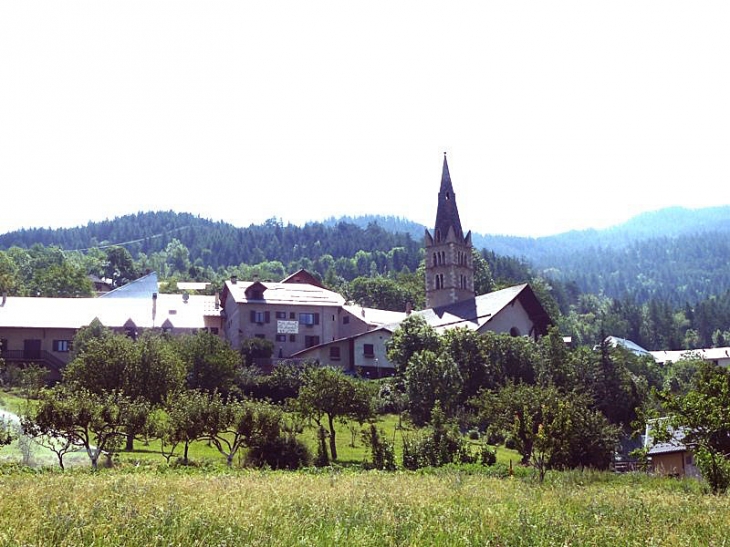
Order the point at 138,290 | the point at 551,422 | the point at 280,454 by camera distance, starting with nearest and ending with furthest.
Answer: the point at 551,422 → the point at 280,454 → the point at 138,290

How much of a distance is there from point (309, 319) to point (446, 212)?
24.9 m

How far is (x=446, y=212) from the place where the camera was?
3777 inches

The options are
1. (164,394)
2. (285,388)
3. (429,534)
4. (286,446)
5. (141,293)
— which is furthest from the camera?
(141,293)

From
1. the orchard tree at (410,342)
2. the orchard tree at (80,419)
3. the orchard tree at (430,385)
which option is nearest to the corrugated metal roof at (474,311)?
the orchard tree at (410,342)

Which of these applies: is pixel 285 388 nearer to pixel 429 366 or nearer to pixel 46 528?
pixel 429 366

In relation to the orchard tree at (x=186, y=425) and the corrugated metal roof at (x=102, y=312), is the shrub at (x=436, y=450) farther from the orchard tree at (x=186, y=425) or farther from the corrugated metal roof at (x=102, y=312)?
the corrugated metal roof at (x=102, y=312)

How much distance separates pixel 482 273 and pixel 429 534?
411ft

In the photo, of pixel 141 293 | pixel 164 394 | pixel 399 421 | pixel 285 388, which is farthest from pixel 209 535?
pixel 141 293

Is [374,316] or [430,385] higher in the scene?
[374,316]

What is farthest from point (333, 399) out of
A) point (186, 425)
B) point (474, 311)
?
point (474, 311)

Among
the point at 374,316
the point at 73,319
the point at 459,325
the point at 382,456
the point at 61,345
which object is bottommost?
the point at 382,456

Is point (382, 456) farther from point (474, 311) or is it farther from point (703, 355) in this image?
point (703, 355)

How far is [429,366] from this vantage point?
2088 inches

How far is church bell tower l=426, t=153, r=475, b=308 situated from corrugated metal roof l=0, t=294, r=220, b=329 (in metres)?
25.5
